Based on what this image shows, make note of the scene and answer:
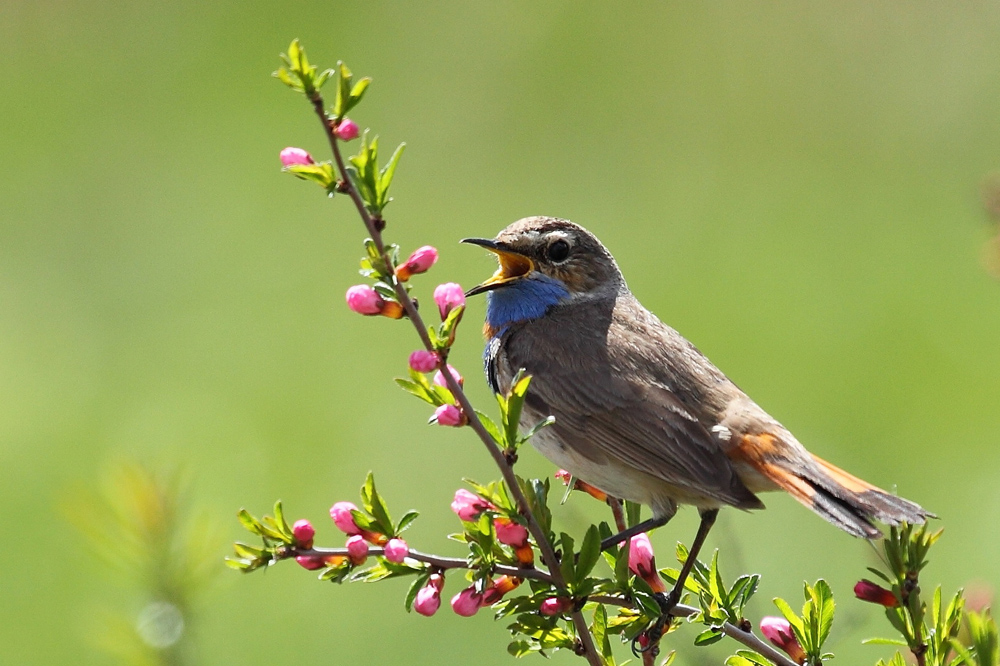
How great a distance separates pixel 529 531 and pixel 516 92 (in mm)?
9844

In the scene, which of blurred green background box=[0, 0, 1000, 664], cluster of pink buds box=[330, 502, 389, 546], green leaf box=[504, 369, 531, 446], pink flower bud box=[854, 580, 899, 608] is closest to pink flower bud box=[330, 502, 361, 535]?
cluster of pink buds box=[330, 502, 389, 546]

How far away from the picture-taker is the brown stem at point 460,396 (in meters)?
2.44

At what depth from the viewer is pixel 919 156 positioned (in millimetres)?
11656

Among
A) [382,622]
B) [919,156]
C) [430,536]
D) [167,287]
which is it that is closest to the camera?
[382,622]

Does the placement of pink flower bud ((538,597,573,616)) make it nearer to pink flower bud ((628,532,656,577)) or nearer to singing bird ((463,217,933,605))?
pink flower bud ((628,532,656,577))

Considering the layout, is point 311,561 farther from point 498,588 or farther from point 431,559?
point 498,588

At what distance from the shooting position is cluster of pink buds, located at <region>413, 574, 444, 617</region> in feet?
8.60

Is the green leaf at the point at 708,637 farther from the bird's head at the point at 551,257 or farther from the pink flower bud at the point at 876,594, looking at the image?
the bird's head at the point at 551,257

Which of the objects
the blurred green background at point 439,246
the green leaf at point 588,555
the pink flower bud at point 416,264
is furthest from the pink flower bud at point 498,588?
the blurred green background at point 439,246

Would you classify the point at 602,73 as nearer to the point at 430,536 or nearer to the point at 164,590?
the point at 430,536

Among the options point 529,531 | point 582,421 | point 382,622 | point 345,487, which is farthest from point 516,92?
point 529,531

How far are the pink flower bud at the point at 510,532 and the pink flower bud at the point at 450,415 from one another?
1.03 feet

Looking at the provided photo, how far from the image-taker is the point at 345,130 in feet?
8.21

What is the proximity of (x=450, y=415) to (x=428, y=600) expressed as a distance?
1.26ft
